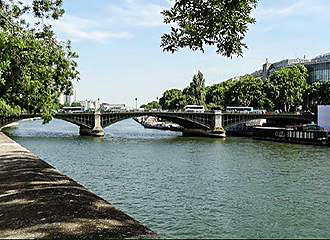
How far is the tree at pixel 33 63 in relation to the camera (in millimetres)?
16484

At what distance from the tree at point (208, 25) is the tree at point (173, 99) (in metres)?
126

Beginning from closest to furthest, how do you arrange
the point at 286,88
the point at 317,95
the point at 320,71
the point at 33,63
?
the point at 33,63 → the point at 317,95 → the point at 286,88 → the point at 320,71

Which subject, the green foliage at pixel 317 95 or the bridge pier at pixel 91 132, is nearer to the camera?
the bridge pier at pixel 91 132

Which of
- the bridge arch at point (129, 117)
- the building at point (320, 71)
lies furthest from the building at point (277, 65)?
the bridge arch at point (129, 117)

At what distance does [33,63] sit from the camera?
1995 cm

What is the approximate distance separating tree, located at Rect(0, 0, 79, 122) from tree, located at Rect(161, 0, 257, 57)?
631 centimetres

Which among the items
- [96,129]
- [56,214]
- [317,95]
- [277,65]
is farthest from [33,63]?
[277,65]

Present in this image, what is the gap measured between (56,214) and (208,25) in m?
6.06

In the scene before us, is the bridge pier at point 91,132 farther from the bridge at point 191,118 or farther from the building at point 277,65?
the building at point 277,65

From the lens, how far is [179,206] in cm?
2003

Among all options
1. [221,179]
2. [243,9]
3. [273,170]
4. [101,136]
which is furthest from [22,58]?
[101,136]

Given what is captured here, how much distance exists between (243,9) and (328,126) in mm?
61769

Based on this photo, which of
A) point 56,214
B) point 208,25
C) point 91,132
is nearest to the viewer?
point 208,25

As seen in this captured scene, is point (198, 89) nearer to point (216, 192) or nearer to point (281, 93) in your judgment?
point (281, 93)
